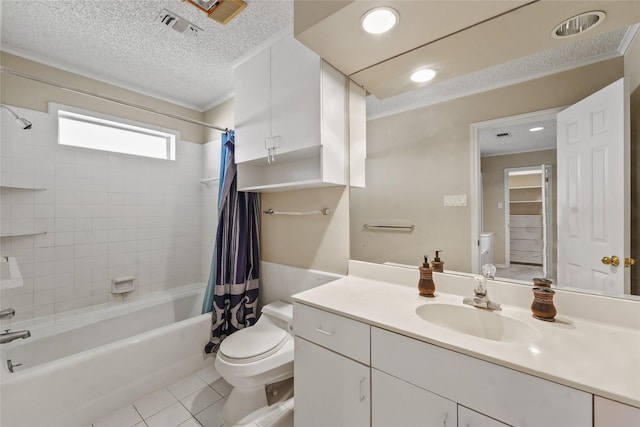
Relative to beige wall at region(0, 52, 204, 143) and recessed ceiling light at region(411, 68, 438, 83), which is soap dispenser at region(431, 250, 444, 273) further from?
beige wall at region(0, 52, 204, 143)

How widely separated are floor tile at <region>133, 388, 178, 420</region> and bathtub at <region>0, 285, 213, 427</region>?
0.13ft

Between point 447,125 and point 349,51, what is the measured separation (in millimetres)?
662

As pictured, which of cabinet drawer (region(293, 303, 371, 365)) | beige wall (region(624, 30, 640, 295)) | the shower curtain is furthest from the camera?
the shower curtain

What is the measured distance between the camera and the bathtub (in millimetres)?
1311

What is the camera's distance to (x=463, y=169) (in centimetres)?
126

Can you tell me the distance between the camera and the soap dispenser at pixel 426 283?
1239mm

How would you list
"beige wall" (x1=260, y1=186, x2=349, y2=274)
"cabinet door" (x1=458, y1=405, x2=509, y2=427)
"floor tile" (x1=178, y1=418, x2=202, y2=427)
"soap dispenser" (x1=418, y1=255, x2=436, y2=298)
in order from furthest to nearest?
"beige wall" (x1=260, y1=186, x2=349, y2=274)
"floor tile" (x1=178, y1=418, x2=202, y2=427)
"soap dispenser" (x1=418, y1=255, x2=436, y2=298)
"cabinet door" (x1=458, y1=405, x2=509, y2=427)

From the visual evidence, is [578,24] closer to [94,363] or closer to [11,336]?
[94,363]

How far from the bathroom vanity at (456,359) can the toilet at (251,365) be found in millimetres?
291

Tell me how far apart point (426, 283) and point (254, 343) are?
1.07 metres

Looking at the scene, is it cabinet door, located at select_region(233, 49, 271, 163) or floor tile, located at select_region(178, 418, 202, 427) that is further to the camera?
cabinet door, located at select_region(233, 49, 271, 163)

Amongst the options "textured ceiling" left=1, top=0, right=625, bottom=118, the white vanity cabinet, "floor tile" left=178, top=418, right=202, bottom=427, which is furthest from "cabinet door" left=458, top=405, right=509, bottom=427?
"floor tile" left=178, top=418, right=202, bottom=427

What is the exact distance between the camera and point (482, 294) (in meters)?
1.10

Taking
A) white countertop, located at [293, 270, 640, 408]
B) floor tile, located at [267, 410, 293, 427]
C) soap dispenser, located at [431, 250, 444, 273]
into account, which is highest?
soap dispenser, located at [431, 250, 444, 273]
